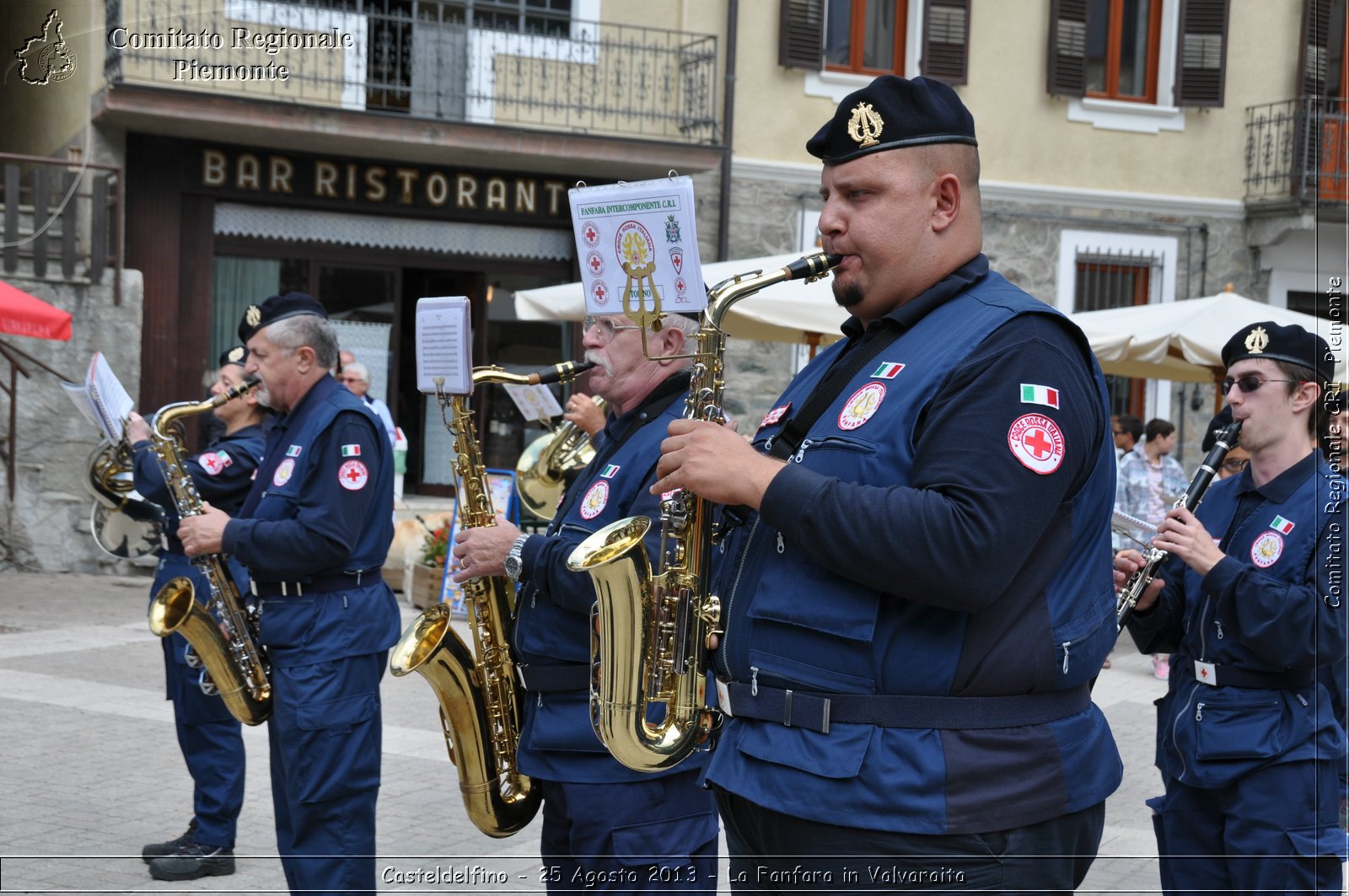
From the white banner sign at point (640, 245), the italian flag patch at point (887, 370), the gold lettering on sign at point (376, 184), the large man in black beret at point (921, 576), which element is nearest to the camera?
the large man in black beret at point (921, 576)

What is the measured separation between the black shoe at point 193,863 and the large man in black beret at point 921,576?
3615 millimetres

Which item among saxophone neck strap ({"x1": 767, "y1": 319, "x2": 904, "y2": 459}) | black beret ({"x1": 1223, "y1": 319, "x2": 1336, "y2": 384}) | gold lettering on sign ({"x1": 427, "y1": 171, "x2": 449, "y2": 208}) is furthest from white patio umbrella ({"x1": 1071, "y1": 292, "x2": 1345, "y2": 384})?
saxophone neck strap ({"x1": 767, "y1": 319, "x2": 904, "y2": 459})

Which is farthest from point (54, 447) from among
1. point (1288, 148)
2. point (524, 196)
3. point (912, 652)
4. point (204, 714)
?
point (1288, 148)

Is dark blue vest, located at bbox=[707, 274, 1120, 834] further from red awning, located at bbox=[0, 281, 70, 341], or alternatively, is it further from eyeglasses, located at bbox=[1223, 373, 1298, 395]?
red awning, located at bbox=[0, 281, 70, 341]

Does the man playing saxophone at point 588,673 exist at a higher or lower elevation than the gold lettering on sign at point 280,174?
lower

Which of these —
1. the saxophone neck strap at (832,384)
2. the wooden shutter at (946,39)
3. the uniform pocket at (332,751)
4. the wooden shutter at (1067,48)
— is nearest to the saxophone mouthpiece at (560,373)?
the uniform pocket at (332,751)

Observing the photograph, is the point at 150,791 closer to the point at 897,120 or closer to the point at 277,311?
the point at 277,311

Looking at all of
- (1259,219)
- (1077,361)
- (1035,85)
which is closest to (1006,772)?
(1077,361)

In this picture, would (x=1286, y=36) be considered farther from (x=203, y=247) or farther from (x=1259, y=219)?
(x=203, y=247)

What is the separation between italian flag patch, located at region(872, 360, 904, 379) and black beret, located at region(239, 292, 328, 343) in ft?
9.63

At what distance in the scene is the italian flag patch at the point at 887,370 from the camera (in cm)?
229

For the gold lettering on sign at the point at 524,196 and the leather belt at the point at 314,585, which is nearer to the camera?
the leather belt at the point at 314,585

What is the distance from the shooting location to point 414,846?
18.6 feet
